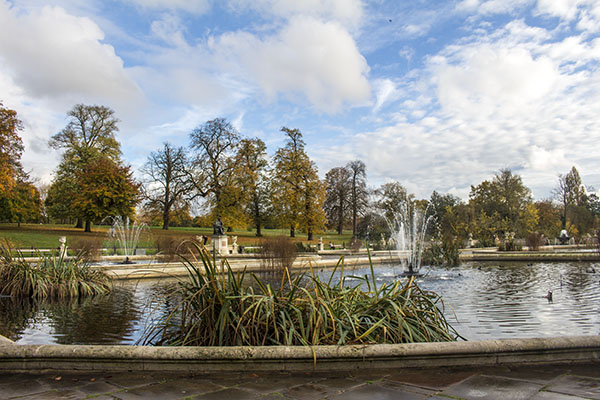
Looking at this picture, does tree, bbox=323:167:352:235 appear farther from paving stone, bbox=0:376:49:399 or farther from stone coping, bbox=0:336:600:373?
paving stone, bbox=0:376:49:399

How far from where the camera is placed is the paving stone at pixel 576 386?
2939mm

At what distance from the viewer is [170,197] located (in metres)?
46.2

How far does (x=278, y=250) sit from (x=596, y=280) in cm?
986

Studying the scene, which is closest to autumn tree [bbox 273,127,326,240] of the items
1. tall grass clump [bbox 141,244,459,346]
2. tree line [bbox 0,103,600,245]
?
tree line [bbox 0,103,600,245]

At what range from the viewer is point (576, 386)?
3.10 m

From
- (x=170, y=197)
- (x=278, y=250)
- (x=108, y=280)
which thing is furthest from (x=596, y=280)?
(x=170, y=197)

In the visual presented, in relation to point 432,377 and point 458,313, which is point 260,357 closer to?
point 432,377

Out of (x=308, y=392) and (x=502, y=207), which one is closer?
(x=308, y=392)

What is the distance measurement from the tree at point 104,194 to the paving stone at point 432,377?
1349 inches

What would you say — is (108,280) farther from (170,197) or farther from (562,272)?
(170,197)

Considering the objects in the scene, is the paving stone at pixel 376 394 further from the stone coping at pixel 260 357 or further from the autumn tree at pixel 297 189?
the autumn tree at pixel 297 189

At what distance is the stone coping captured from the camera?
3.61 m

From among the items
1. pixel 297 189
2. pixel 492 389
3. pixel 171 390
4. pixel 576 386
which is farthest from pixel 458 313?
pixel 297 189

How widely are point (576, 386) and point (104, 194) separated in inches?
1394
